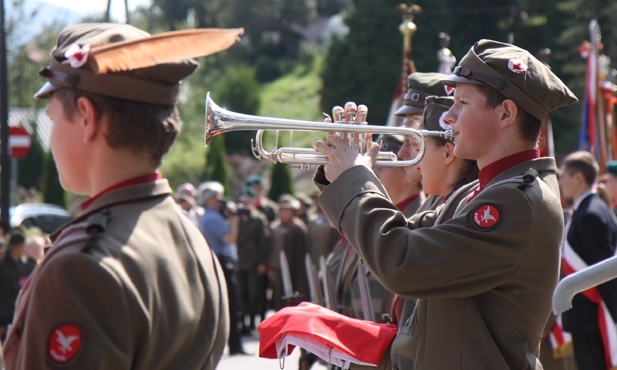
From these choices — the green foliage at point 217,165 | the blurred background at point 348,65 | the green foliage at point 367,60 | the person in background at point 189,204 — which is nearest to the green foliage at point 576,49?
the blurred background at point 348,65

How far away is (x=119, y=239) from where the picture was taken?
247cm

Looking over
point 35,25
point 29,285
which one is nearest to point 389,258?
point 29,285

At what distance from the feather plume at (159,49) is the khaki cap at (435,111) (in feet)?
6.92

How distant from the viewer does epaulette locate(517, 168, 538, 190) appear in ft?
11.2

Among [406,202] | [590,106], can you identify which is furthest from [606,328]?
[590,106]

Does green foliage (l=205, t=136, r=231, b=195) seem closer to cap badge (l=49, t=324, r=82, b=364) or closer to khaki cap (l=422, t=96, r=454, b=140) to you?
khaki cap (l=422, t=96, r=454, b=140)

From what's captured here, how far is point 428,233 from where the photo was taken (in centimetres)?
334

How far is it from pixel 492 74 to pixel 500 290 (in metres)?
0.75

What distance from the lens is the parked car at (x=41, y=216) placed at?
2250cm

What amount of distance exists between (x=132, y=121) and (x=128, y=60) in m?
0.16

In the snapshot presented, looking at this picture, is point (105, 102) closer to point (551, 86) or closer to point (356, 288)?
point (551, 86)

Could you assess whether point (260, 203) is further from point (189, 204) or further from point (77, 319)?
point (77, 319)

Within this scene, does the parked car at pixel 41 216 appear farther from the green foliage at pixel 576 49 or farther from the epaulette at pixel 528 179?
the epaulette at pixel 528 179

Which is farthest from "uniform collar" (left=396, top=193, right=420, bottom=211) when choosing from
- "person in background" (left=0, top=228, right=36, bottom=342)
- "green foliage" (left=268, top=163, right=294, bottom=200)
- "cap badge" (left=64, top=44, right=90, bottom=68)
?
"green foliage" (left=268, top=163, right=294, bottom=200)
